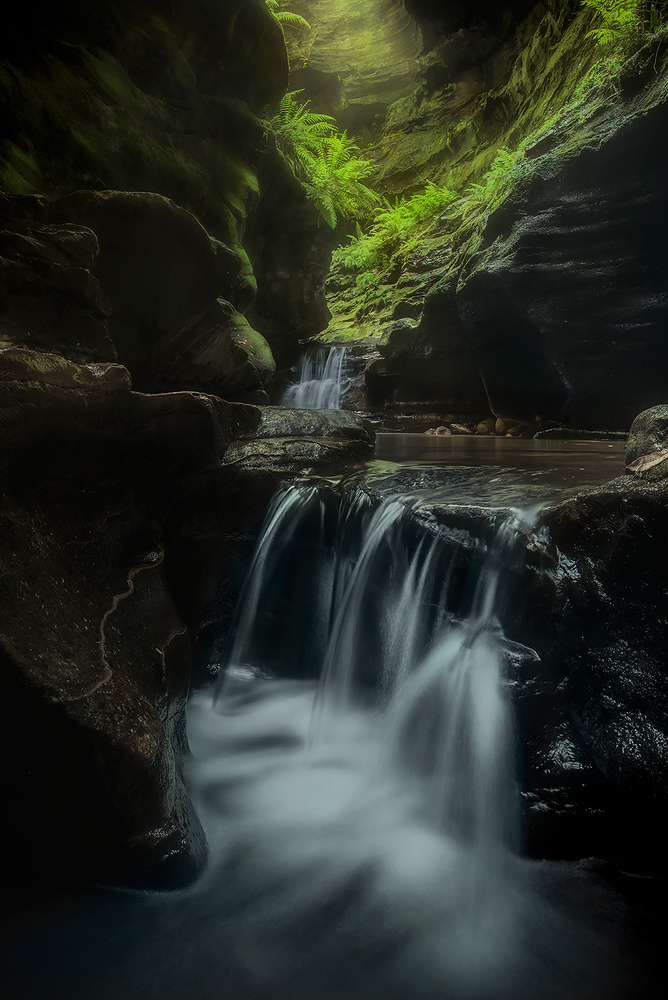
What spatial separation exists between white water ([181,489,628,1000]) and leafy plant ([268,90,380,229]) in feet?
30.2

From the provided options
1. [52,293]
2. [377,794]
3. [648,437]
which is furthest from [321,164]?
[377,794]

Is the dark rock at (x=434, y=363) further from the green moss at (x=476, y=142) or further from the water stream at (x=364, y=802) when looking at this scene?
the water stream at (x=364, y=802)

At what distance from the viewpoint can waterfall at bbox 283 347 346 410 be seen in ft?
48.0

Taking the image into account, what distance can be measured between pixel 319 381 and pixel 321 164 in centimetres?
533

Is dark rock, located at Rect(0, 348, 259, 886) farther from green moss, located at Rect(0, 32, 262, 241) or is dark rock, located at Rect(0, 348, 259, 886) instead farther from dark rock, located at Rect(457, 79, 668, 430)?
dark rock, located at Rect(457, 79, 668, 430)

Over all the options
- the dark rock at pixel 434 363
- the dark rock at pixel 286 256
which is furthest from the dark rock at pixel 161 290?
the dark rock at pixel 434 363

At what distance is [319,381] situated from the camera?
15141 millimetres

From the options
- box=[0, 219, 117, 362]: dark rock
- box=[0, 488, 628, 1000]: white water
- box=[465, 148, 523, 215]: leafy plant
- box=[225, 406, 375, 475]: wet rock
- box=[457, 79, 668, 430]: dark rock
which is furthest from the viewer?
box=[465, 148, 523, 215]: leafy plant

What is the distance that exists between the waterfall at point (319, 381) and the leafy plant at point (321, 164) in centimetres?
371

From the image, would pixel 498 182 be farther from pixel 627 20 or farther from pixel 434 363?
pixel 434 363

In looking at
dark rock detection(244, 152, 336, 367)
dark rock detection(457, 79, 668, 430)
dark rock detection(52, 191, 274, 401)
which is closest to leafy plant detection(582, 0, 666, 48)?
dark rock detection(457, 79, 668, 430)

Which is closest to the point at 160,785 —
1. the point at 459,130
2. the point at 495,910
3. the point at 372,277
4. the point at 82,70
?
the point at 495,910

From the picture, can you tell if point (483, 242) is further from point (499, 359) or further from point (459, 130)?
point (459, 130)

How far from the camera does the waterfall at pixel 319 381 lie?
A: 14.6 m
